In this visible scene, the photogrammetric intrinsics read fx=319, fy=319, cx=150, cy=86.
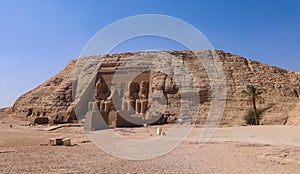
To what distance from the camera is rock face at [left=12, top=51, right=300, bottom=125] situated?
40919 millimetres

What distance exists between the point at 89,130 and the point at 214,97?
2240 centimetres

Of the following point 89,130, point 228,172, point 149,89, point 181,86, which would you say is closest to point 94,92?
point 149,89

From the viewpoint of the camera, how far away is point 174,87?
47.1 meters

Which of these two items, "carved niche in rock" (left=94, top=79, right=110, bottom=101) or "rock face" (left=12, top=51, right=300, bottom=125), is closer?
"rock face" (left=12, top=51, right=300, bottom=125)

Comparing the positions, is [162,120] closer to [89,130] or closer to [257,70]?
[89,130]

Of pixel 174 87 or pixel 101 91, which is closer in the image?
pixel 174 87

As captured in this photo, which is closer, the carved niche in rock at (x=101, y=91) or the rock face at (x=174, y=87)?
the rock face at (x=174, y=87)

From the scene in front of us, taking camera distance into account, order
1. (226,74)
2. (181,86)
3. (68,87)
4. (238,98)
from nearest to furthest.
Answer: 1. (238,98)
2. (181,86)
3. (226,74)
4. (68,87)

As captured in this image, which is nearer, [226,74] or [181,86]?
[181,86]

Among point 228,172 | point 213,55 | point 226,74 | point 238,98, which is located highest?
point 213,55

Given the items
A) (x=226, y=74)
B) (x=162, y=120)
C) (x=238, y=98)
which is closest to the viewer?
(x=162, y=120)

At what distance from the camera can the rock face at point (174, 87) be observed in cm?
4092

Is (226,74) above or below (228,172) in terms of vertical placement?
above

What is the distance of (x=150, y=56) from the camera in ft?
174
